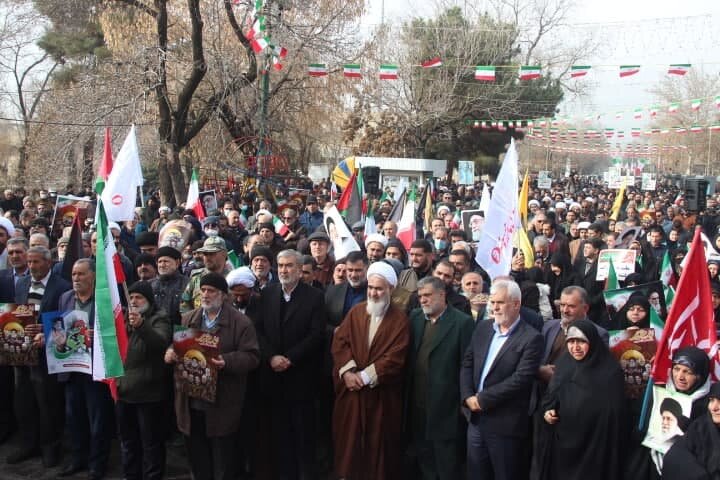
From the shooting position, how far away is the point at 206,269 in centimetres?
639

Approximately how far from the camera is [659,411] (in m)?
4.43

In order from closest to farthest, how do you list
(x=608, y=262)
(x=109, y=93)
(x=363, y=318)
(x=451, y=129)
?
1. (x=363, y=318)
2. (x=608, y=262)
3. (x=109, y=93)
4. (x=451, y=129)

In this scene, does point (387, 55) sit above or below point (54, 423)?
above

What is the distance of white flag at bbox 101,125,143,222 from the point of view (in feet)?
26.4

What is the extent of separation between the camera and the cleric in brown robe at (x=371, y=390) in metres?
5.38

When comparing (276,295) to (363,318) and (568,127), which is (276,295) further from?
(568,127)

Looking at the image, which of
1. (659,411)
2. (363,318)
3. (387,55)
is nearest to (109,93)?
(363,318)

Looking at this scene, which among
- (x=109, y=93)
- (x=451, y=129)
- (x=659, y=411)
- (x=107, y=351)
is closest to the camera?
(x=659, y=411)

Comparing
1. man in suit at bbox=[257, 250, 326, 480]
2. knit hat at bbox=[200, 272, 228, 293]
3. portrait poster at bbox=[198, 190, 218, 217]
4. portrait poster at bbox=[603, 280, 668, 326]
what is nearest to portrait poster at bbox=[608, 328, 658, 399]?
portrait poster at bbox=[603, 280, 668, 326]

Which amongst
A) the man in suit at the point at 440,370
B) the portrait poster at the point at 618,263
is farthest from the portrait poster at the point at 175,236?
the portrait poster at the point at 618,263

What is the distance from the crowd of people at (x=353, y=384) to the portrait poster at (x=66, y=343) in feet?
0.52

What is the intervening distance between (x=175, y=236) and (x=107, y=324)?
3400 mm

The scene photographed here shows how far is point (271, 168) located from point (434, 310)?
57.4 ft

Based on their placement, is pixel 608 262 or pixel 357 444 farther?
pixel 608 262
